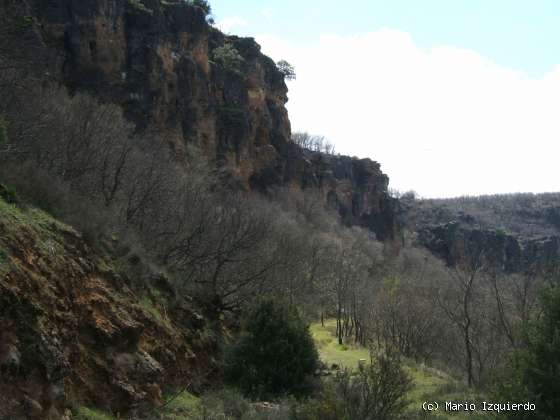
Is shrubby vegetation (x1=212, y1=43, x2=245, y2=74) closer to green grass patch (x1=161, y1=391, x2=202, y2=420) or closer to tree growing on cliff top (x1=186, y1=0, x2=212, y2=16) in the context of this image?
tree growing on cliff top (x1=186, y1=0, x2=212, y2=16)

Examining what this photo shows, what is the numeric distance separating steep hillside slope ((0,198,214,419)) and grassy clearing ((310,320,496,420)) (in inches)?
232

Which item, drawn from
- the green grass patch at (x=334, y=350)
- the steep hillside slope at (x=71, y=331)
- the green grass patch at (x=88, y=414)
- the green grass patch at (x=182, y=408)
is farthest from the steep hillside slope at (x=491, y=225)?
the green grass patch at (x=88, y=414)

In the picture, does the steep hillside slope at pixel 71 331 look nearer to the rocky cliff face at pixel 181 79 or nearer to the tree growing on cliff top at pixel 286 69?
the rocky cliff face at pixel 181 79

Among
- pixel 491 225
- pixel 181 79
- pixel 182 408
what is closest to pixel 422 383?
pixel 182 408

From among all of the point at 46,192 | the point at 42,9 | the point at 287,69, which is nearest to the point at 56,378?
the point at 46,192

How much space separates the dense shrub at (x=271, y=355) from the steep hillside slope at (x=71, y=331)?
1.59 m

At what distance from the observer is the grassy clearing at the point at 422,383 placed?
14.9 metres

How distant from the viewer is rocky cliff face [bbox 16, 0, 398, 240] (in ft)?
146

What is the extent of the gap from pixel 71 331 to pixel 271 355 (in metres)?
7.64

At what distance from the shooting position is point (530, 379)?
10.7m

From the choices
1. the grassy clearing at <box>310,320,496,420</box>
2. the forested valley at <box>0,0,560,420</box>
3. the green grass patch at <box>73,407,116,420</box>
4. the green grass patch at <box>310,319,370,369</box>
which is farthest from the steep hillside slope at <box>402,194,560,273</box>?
the green grass patch at <box>73,407,116,420</box>

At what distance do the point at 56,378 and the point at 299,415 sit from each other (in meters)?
4.05

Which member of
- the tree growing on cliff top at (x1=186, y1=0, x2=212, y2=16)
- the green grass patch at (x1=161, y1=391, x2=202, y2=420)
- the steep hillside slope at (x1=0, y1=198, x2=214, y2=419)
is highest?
the tree growing on cliff top at (x1=186, y1=0, x2=212, y2=16)

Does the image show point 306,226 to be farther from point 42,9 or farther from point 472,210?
point 472,210
